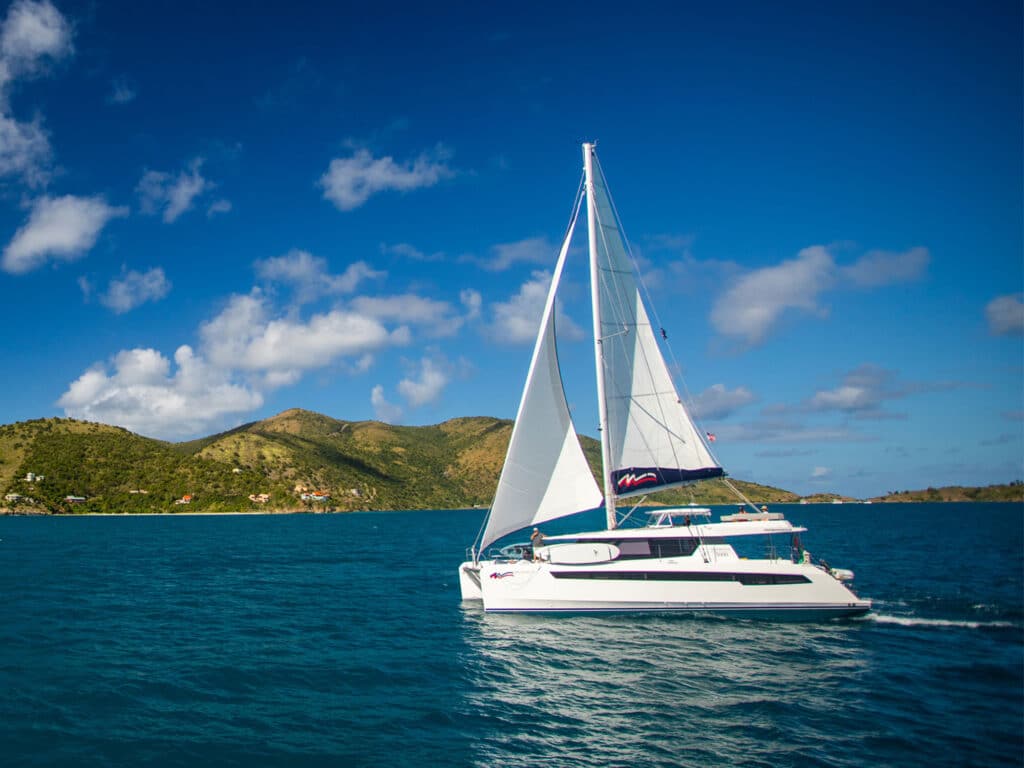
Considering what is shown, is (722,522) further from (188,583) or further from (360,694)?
(188,583)

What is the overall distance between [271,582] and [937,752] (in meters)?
35.8

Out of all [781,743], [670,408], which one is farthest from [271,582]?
[781,743]

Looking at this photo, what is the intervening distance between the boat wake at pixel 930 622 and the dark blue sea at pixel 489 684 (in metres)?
0.15

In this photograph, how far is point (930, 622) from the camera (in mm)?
24078

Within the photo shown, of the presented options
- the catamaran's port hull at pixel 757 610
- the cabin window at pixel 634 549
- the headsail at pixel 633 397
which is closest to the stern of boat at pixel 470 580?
the catamaran's port hull at pixel 757 610

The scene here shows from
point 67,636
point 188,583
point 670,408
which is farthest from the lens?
point 188,583

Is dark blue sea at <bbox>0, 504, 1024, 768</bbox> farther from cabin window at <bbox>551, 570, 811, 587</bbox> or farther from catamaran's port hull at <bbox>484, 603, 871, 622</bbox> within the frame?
cabin window at <bbox>551, 570, 811, 587</bbox>

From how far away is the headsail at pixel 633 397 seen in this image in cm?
2580

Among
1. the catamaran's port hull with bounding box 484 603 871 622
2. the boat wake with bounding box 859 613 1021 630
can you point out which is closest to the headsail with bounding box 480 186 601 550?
the catamaran's port hull with bounding box 484 603 871 622

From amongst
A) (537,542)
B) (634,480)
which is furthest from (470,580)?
(634,480)

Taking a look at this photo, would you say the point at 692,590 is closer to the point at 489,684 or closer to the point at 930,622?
the point at 930,622

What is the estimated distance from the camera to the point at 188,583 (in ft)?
123

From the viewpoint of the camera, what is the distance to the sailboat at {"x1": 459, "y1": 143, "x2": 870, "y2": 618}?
24141 mm

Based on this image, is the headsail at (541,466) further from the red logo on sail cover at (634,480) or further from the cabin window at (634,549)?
the cabin window at (634,549)
